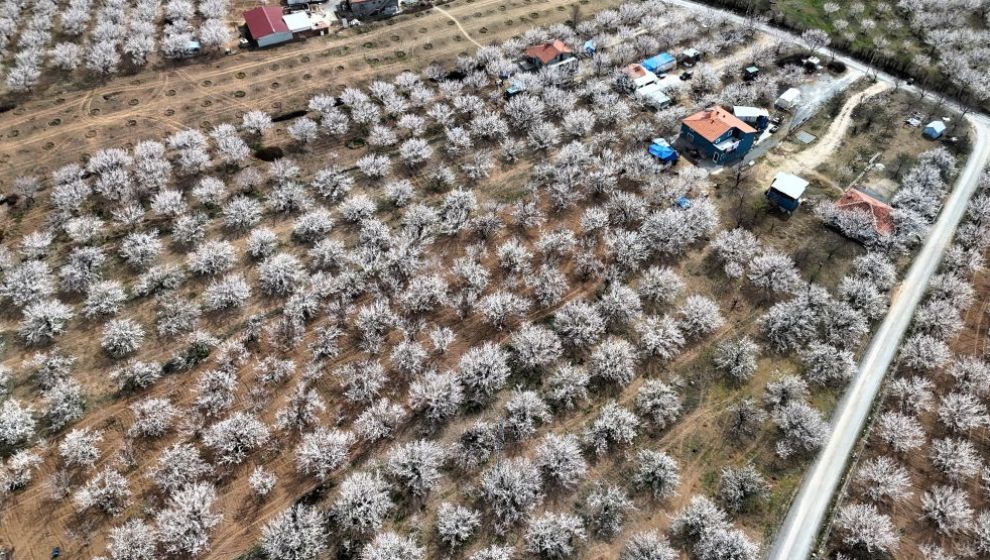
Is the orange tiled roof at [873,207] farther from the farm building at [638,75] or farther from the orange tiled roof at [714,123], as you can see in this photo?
the farm building at [638,75]

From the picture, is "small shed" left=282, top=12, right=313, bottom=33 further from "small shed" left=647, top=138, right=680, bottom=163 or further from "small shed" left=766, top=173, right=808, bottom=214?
"small shed" left=766, top=173, right=808, bottom=214

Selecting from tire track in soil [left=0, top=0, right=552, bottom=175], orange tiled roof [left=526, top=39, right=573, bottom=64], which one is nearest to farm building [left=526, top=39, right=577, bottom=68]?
orange tiled roof [left=526, top=39, right=573, bottom=64]

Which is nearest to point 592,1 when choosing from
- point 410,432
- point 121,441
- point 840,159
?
point 840,159

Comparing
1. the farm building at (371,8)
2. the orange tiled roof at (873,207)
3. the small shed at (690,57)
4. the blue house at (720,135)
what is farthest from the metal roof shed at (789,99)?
the farm building at (371,8)

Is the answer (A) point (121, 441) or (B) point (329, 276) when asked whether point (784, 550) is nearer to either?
(B) point (329, 276)

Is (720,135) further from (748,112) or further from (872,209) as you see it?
(872,209)
